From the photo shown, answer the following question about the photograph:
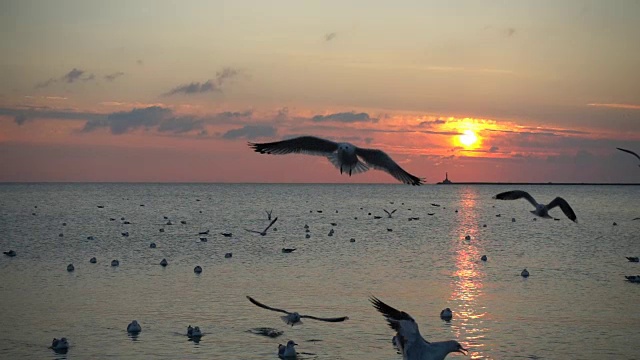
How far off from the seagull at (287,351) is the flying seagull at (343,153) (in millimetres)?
4140

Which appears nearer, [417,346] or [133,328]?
[417,346]

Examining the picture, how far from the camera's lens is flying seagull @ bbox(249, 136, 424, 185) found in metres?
17.3

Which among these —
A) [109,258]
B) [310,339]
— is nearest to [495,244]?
[109,258]

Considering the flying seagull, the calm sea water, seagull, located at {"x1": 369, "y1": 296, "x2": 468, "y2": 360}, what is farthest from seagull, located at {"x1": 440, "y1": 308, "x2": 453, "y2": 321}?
seagull, located at {"x1": 369, "y1": 296, "x2": 468, "y2": 360}

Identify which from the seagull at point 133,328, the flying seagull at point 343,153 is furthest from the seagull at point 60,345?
the flying seagull at point 343,153

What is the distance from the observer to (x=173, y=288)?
27.4 m

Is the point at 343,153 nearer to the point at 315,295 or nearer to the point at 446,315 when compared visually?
the point at 446,315

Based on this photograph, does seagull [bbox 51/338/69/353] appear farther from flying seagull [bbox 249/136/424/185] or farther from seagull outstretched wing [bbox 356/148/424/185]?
seagull outstretched wing [bbox 356/148/424/185]

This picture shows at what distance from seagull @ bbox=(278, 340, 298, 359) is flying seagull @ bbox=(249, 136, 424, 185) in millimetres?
4140

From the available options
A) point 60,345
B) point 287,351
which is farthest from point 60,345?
point 287,351

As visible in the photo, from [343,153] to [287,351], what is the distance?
4616mm

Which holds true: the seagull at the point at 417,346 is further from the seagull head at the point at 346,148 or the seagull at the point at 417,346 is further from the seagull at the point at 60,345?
the seagull at the point at 60,345

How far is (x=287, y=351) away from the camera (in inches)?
703

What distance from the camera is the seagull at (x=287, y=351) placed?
1781 centimetres
